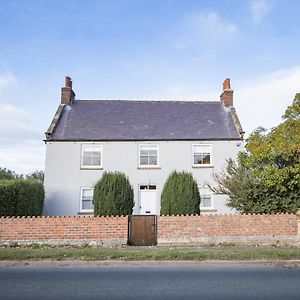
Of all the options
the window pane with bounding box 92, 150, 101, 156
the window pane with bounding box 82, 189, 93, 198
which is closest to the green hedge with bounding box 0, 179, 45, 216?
the window pane with bounding box 82, 189, 93, 198

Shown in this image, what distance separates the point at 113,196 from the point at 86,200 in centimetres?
683

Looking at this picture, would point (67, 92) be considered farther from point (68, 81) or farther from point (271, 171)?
point (271, 171)

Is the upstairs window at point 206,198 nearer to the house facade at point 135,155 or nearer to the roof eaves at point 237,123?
the house facade at point 135,155

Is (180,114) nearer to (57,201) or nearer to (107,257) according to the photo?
(57,201)

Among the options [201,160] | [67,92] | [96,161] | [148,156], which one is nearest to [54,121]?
[67,92]

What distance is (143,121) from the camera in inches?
1017

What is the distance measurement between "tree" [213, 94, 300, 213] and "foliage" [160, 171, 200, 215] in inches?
80.8

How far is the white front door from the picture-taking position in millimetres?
23375

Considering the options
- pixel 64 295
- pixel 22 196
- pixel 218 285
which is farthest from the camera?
pixel 22 196

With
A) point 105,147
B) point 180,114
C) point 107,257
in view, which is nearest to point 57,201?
point 105,147

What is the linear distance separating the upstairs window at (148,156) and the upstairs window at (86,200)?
4.02m

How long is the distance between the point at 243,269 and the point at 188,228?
17.0 feet

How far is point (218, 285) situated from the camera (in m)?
7.61

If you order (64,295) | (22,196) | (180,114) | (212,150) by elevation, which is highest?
(180,114)
